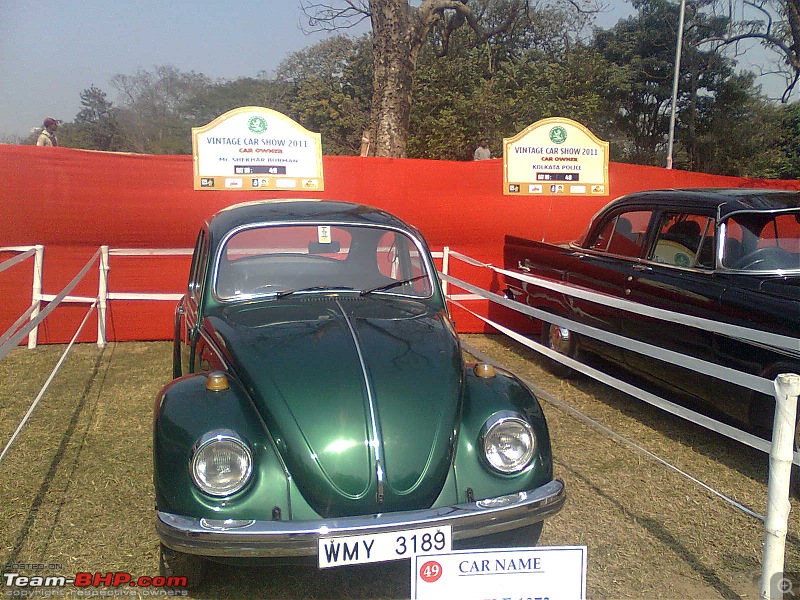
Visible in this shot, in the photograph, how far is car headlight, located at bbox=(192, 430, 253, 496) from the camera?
2584mm

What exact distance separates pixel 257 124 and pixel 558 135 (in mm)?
3742

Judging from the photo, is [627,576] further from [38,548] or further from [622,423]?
[38,548]

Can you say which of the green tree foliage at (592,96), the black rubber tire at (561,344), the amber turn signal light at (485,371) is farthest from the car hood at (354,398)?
the green tree foliage at (592,96)

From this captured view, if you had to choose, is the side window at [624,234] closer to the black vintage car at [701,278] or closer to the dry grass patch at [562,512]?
the black vintage car at [701,278]

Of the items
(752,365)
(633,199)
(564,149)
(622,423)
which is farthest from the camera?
(564,149)

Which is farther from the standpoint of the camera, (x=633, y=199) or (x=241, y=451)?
(x=633, y=199)

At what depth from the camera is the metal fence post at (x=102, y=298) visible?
711cm

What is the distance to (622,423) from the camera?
5105mm

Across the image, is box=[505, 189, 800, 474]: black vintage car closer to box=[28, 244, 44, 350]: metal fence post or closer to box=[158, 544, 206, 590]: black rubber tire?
box=[158, 544, 206, 590]: black rubber tire

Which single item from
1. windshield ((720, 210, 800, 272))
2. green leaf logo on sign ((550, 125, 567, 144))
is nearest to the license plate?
windshield ((720, 210, 800, 272))

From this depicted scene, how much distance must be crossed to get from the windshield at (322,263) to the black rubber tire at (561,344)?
2597 millimetres

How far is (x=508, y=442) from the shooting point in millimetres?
2902

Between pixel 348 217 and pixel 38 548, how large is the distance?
8.07 ft

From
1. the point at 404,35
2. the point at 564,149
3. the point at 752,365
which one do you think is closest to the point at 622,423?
the point at 752,365
